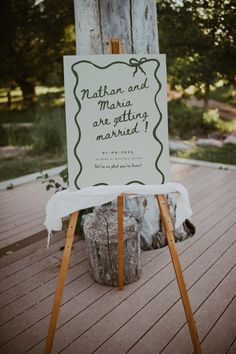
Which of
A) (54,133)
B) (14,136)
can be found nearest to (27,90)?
(14,136)

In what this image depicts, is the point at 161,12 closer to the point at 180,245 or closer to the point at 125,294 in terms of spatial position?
the point at 180,245

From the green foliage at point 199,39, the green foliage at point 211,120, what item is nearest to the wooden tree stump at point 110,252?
the green foliage at point 199,39

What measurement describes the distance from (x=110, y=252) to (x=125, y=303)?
345 mm

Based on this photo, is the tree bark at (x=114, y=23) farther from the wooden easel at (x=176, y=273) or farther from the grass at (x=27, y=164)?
the grass at (x=27, y=164)

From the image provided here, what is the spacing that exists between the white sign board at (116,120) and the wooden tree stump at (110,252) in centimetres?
68

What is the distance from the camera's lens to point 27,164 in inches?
235

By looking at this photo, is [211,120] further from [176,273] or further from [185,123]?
[176,273]

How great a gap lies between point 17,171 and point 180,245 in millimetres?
3406

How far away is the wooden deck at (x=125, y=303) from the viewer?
76.7 inches

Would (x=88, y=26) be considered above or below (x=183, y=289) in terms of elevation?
above

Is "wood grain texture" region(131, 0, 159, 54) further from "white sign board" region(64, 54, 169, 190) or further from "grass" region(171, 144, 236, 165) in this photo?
"grass" region(171, 144, 236, 165)

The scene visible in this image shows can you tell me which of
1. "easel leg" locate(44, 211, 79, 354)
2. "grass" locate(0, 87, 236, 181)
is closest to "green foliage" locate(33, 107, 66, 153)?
"grass" locate(0, 87, 236, 181)

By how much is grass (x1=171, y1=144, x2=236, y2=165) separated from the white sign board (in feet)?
13.2

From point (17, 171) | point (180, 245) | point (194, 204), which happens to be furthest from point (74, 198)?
point (17, 171)
